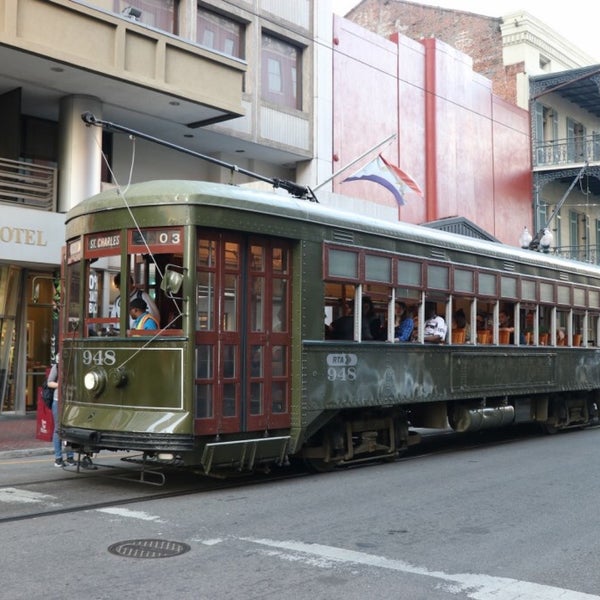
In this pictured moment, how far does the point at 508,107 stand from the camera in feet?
104

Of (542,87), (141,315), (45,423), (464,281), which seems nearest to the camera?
(141,315)

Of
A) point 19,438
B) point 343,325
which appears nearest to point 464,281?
point 343,325

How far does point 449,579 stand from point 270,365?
401 centimetres

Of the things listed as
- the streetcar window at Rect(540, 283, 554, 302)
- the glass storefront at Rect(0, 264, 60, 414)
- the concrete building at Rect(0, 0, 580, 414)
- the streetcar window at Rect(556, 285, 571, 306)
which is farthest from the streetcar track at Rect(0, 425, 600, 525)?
the glass storefront at Rect(0, 264, 60, 414)

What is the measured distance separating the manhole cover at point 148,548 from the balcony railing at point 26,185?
1208 centimetres

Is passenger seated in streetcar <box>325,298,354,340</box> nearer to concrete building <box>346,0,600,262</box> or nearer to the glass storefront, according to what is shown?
the glass storefront

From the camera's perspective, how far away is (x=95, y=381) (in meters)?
8.66

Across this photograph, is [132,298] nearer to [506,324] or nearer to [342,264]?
[342,264]

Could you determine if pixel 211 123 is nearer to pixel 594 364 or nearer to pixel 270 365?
pixel 594 364

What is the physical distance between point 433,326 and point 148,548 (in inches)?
243

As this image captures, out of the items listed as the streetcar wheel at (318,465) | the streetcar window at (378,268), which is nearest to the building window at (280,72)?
the streetcar window at (378,268)

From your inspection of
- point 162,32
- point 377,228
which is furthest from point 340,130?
point 377,228

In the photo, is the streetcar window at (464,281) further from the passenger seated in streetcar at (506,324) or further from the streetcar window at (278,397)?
the streetcar window at (278,397)

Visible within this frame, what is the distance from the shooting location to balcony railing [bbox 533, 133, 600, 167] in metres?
33.0
